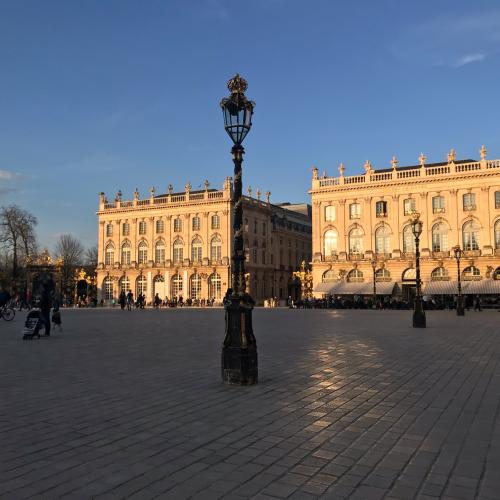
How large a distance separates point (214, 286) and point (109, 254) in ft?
61.0

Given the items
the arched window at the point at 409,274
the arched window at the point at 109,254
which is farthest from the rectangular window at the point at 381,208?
the arched window at the point at 109,254

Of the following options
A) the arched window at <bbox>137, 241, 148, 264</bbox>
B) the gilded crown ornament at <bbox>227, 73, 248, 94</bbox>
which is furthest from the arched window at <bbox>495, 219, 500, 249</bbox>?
the gilded crown ornament at <bbox>227, 73, 248, 94</bbox>

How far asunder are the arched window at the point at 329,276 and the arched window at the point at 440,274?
10.8 metres

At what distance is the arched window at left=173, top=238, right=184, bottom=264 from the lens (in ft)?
240

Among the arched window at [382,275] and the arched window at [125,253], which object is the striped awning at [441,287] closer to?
the arched window at [382,275]

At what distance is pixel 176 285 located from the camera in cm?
7300

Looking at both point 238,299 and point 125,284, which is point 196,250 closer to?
point 125,284

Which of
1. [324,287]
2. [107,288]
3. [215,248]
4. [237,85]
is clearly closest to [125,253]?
[107,288]

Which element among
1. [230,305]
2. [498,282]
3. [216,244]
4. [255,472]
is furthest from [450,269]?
[255,472]

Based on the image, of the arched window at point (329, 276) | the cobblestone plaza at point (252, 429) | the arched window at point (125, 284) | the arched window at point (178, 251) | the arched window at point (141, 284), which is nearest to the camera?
the cobblestone plaza at point (252, 429)

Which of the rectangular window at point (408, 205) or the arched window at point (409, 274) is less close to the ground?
the rectangular window at point (408, 205)

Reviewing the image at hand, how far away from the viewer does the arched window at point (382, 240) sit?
192ft

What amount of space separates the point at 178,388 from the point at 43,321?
973 centimetres

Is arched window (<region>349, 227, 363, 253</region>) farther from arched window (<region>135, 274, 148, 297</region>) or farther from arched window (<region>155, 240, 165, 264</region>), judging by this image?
arched window (<region>135, 274, 148, 297</region>)
